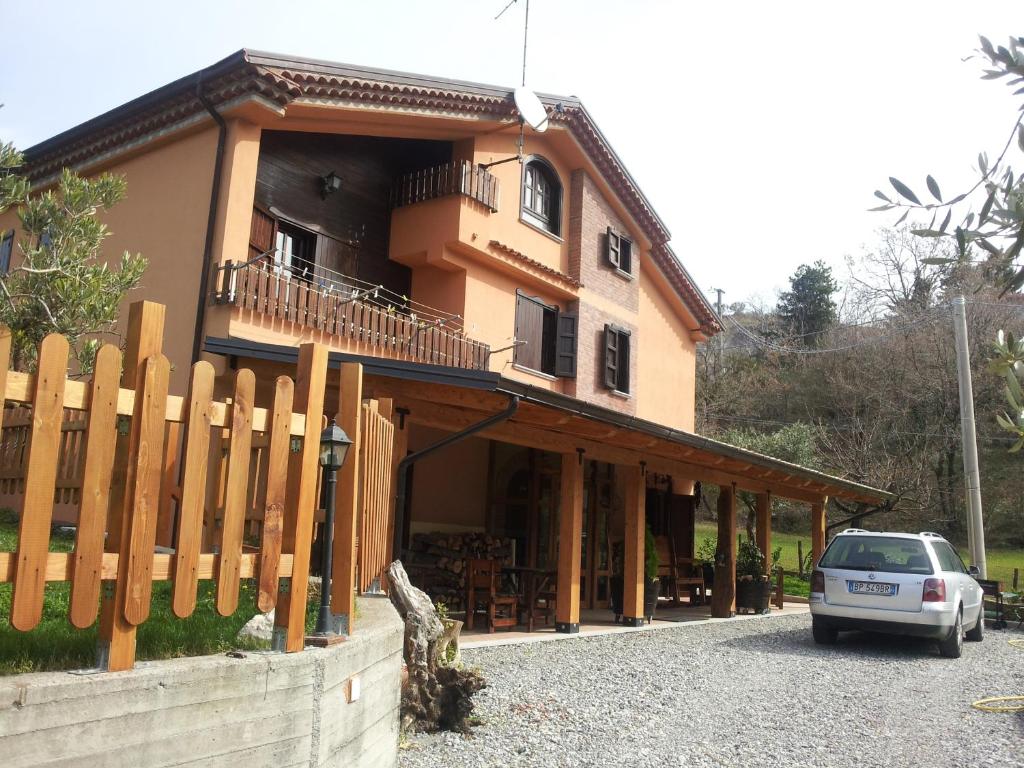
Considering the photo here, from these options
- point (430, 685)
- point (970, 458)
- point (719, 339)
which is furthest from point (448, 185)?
point (719, 339)

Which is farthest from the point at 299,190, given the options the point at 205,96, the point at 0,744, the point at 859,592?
the point at 0,744

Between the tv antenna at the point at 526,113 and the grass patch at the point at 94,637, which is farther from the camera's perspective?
the tv antenna at the point at 526,113

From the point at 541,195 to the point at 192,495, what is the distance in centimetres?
1485

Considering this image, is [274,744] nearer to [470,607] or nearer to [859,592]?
[470,607]

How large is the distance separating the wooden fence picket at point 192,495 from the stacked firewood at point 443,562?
8.79 m

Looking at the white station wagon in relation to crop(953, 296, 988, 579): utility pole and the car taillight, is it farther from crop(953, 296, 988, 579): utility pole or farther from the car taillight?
crop(953, 296, 988, 579): utility pole

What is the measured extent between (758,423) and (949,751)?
1355 inches

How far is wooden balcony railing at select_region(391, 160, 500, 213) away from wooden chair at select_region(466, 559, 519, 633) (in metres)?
6.34

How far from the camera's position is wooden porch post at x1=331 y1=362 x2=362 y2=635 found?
4.73 m

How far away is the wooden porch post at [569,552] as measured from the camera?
11852 mm

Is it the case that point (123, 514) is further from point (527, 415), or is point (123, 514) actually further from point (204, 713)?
point (527, 415)

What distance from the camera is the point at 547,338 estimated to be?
17719mm

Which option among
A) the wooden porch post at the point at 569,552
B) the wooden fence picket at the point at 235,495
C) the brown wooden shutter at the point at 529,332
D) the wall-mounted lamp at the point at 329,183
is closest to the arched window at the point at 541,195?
the brown wooden shutter at the point at 529,332

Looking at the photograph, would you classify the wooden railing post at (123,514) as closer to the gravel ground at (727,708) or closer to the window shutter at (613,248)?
the gravel ground at (727,708)
